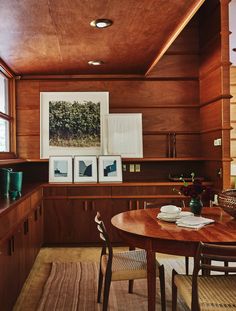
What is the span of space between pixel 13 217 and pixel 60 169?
2145 mm

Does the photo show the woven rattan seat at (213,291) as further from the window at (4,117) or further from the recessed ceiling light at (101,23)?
the window at (4,117)

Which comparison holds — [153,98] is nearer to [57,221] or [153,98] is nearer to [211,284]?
[57,221]

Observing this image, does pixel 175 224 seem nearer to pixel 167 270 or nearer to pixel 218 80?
pixel 167 270

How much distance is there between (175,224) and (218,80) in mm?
2403

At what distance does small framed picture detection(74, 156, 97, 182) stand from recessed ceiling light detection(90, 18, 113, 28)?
2.17 m

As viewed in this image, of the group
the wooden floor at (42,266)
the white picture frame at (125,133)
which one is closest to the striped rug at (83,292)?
the wooden floor at (42,266)

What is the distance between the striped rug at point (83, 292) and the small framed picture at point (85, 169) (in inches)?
53.5

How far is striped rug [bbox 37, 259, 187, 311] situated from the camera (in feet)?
9.70

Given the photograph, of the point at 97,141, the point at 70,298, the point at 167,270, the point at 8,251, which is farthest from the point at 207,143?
the point at 8,251

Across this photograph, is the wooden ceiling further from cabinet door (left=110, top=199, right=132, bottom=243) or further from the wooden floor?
the wooden floor

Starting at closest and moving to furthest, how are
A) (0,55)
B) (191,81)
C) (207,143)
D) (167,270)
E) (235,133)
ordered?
(167,270)
(0,55)
(207,143)
(191,81)
(235,133)

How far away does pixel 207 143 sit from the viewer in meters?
4.92

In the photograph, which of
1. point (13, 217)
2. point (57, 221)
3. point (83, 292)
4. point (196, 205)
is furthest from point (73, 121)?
point (196, 205)

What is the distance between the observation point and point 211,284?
2.19 metres
